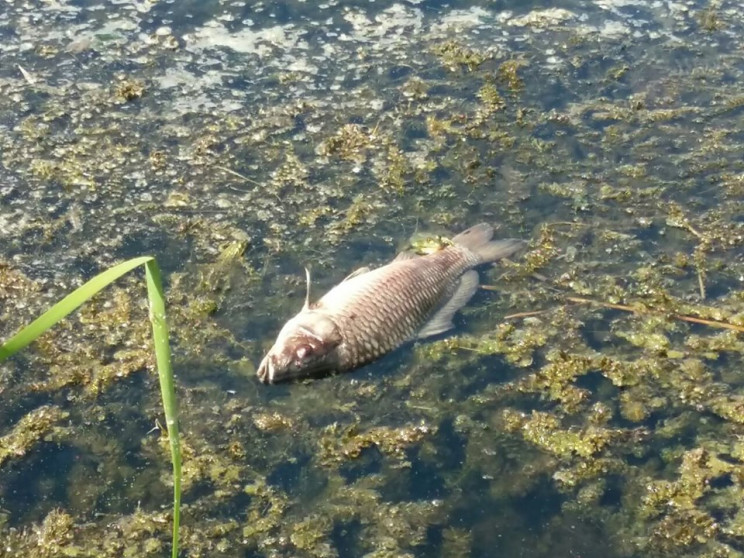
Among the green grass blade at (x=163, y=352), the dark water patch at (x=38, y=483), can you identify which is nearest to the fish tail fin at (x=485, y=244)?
the dark water patch at (x=38, y=483)

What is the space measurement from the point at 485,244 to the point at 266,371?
1.44 m

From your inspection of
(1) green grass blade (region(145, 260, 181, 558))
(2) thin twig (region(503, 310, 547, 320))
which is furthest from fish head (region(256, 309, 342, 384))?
(1) green grass blade (region(145, 260, 181, 558))

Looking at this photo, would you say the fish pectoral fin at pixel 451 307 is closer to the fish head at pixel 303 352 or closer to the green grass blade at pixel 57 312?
the fish head at pixel 303 352

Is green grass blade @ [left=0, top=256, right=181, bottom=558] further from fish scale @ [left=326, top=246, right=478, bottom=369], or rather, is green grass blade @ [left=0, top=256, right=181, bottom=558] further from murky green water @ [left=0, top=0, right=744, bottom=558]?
fish scale @ [left=326, top=246, right=478, bottom=369]

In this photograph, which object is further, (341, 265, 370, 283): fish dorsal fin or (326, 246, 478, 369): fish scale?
(341, 265, 370, 283): fish dorsal fin

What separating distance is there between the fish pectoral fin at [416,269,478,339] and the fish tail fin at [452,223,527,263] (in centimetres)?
13

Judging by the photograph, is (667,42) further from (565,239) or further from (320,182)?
(320,182)

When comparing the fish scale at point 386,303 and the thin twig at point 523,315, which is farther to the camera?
the thin twig at point 523,315

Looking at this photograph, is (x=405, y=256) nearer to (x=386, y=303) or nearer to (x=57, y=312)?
(x=386, y=303)

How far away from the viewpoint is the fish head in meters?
4.05

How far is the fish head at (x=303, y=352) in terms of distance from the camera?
4047 millimetres

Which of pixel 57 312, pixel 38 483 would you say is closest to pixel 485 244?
pixel 38 483

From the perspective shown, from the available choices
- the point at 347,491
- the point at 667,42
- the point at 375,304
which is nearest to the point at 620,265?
the point at 375,304

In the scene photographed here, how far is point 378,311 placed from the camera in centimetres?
428
